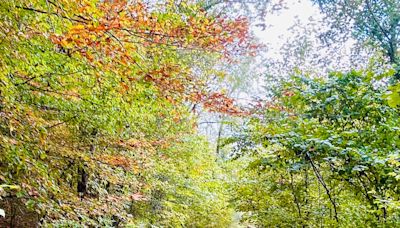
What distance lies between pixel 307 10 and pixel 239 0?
1789 millimetres

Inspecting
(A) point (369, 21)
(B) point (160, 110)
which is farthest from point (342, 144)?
(A) point (369, 21)

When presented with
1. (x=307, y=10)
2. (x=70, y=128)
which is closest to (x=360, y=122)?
(x=70, y=128)

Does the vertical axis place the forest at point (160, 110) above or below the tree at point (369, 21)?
below

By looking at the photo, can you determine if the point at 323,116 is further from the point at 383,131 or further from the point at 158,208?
the point at 158,208

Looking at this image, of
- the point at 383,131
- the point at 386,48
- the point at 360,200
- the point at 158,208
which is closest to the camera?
the point at 383,131

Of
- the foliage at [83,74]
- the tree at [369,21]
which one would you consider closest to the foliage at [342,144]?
the foliage at [83,74]

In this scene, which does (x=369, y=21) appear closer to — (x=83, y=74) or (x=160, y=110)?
(x=160, y=110)

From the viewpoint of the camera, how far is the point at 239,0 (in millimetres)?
8273

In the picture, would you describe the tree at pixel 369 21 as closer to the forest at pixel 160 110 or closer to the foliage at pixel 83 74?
the forest at pixel 160 110

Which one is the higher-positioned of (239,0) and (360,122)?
(239,0)

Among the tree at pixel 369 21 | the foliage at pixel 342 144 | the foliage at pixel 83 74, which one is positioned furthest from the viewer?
the tree at pixel 369 21

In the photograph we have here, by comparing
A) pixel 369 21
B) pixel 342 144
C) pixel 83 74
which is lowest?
pixel 342 144

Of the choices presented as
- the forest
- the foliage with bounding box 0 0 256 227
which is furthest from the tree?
the foliage with bounding box 0 0 256 227

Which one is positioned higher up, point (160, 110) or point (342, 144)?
point (160, 110)
